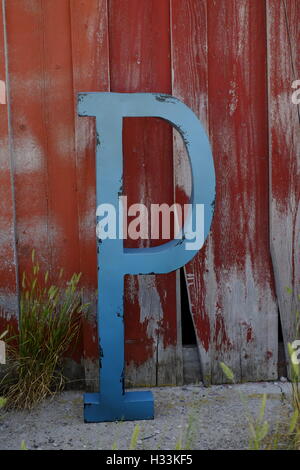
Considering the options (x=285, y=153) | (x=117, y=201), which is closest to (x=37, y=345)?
(x=117, y=201)

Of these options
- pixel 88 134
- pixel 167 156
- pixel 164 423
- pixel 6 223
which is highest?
pixel 88 134

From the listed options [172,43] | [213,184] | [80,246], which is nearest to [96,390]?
[80,246]

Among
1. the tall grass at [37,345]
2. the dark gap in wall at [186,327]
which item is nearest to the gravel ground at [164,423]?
the tall grass at [37,345]

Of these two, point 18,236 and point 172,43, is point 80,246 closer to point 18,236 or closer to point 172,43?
point 18,236

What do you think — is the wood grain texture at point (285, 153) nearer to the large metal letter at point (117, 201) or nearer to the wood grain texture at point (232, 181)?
the wood grain texture at point (232, 181)

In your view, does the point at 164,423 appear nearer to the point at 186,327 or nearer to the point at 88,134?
the point at 186,327

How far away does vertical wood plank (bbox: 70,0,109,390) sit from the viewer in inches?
120

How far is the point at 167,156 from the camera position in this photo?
316 centimetres

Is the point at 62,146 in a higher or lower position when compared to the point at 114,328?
higher

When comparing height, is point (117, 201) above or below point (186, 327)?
above

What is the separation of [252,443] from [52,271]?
48.5 inches

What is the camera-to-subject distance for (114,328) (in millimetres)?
2803

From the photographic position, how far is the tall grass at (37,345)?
2.93m

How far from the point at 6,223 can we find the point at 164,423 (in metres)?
1.16
